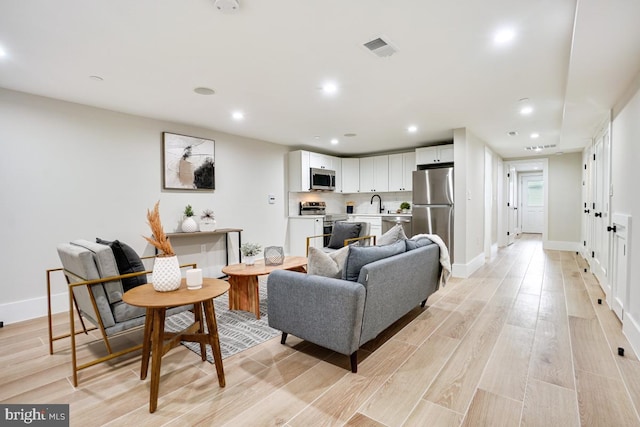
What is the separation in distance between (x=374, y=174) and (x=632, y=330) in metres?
4.90

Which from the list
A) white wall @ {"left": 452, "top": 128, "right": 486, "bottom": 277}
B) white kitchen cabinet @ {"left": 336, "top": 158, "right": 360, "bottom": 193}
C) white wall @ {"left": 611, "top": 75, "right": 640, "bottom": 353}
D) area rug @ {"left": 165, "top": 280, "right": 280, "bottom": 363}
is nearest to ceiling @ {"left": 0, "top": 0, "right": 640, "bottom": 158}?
white wall @ {"left": 611, "top": 75, "right": 640, "bottom": 353}

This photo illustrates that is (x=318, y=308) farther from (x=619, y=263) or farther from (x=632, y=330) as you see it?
(x=619, y=263)

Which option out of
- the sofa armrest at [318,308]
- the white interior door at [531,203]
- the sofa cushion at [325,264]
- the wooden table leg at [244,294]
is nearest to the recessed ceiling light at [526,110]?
the sofa cushion at [325,264]

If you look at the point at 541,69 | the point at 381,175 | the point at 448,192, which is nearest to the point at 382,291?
the point at 541,69

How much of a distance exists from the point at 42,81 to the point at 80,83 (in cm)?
32

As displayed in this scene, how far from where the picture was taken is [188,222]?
4363 millimetres

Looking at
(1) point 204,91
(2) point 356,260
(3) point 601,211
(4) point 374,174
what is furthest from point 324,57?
(4) point 374,174

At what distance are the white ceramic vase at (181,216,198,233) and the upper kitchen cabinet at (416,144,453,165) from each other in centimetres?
409

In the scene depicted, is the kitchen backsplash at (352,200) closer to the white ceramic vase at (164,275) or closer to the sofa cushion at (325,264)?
the sofa cushion at (325,264)

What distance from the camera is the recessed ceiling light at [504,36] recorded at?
83.7 inches

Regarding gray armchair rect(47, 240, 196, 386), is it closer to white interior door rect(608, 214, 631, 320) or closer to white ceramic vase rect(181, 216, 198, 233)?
white ceramic vase rect(181, 216, 198, 233)

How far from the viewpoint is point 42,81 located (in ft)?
9.59

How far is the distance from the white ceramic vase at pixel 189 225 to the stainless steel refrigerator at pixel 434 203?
3.64 meters

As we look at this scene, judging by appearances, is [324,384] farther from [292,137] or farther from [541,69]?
[292,137]
